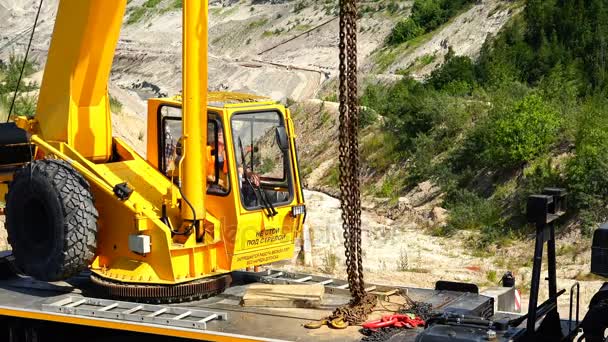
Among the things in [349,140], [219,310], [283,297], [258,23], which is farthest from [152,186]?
[258,23]

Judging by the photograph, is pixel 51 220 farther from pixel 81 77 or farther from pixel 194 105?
pixel 194 105

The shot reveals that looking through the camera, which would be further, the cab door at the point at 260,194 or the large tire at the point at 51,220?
the cab door at the point at 260,194

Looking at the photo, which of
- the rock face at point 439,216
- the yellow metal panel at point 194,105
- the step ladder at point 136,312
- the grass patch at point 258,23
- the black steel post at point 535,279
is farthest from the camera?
the grass patch at point 258,23

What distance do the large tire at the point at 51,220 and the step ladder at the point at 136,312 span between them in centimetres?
33

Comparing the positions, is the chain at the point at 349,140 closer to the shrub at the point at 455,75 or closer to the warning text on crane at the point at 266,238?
the warning text on crane at the point at 266,238

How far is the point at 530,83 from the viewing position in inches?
1088

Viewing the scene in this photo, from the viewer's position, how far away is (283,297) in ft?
28.7

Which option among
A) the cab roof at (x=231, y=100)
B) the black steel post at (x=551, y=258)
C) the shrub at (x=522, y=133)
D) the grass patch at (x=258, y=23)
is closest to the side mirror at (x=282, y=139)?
the cab roof at (x=231, y=100)

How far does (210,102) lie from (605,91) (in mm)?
17139

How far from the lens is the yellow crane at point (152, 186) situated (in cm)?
883

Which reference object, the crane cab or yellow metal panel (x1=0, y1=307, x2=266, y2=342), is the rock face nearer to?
the crane cab

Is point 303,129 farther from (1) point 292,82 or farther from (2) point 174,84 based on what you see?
(2) point 174,84

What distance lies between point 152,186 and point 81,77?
1.21m

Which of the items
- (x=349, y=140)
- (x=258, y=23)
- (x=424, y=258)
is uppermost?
(x=258, y=23)
